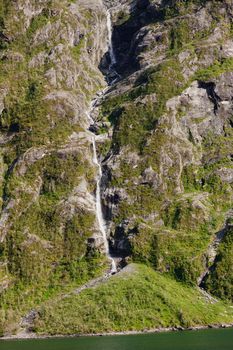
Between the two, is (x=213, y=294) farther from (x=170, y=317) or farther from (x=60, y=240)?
(x=60, y=240)

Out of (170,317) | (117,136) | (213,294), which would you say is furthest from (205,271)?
(117,136)

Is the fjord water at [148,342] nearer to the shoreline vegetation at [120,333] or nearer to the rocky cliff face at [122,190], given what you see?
the shoreline vegetation at [120,333]

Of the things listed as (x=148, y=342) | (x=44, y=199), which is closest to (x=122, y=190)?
(x=44, y=199)

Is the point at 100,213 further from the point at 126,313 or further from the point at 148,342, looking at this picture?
the point at 148,342

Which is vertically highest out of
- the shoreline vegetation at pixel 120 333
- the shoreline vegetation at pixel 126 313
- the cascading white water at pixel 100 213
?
the cascading white water at pixel 100 213

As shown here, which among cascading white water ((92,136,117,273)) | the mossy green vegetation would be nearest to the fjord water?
the mossy green vegetation

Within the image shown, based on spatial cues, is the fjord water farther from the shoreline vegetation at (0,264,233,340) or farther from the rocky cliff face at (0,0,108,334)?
the rocky cliff face at (0,0,108,334)

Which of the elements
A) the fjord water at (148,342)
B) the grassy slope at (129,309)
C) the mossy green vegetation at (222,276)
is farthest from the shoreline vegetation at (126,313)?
the fjord water at (148,342)
